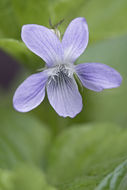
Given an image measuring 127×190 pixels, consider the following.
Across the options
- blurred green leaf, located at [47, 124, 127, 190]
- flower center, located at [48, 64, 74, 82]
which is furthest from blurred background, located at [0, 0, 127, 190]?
flower center, located at [48, 64, 74, 82]

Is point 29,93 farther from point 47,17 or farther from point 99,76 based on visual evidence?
point 47,17

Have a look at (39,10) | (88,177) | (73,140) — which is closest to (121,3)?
(39,10)

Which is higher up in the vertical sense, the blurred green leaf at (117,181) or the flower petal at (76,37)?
the flower petal at (76,37)

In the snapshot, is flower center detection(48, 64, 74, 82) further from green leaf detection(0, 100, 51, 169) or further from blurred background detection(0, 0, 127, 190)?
green leaf detection(0, 100, 51, 169)

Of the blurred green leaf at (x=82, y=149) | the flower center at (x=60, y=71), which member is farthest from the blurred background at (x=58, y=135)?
the flower center at (x=60, y=71)

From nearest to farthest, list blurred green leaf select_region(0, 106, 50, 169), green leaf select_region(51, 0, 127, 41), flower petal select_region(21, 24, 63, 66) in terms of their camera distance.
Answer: flower petal select_region(21, 24, 63, 66) < green leaf select_region(51, 0, 127, 41) < blurred green leaf select_region(0, 106, 50, 169)

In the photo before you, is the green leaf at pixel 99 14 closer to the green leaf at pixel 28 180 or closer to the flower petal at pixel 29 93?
the flower petal at pixel 29 93

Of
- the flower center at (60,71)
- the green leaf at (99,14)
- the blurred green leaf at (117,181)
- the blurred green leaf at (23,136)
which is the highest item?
the green leaf at (99,14)

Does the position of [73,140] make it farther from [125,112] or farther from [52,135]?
[125,112]

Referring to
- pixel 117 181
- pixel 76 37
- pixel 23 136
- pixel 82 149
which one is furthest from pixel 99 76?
pixel 23 136
